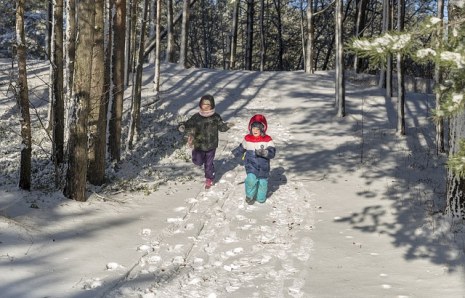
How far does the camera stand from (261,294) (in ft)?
17.0

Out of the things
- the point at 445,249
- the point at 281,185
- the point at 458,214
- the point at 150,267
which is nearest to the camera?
the point at 150,267

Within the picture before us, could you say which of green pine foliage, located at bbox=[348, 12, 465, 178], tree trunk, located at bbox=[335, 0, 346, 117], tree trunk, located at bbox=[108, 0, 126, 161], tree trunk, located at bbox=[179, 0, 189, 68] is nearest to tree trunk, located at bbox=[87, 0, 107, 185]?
tree trunk, located at bbox=[108, 0, 126, 161]

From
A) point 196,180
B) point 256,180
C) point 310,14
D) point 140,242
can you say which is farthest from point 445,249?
point 310,14

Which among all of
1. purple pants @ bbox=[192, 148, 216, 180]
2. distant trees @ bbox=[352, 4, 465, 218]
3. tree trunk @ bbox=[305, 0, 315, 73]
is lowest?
purple pants @ bbox=[192, 148, 216, 180]

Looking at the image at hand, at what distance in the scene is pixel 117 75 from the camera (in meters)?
11.5

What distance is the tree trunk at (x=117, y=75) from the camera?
36.5ft

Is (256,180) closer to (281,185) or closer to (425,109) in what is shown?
(281,185)

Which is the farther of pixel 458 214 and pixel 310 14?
pixel 310 14

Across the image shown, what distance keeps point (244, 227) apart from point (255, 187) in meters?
1.48

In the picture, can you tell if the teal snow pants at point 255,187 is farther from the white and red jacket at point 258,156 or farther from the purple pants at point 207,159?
the purple pants at point 207,159

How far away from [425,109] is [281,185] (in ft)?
33.7

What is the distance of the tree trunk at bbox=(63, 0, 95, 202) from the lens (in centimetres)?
809

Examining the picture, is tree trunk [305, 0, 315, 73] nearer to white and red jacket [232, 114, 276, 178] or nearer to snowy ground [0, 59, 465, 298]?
snowy ground [0, 59, 465, 298]

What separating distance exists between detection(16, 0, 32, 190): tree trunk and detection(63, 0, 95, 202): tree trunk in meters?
0.83
